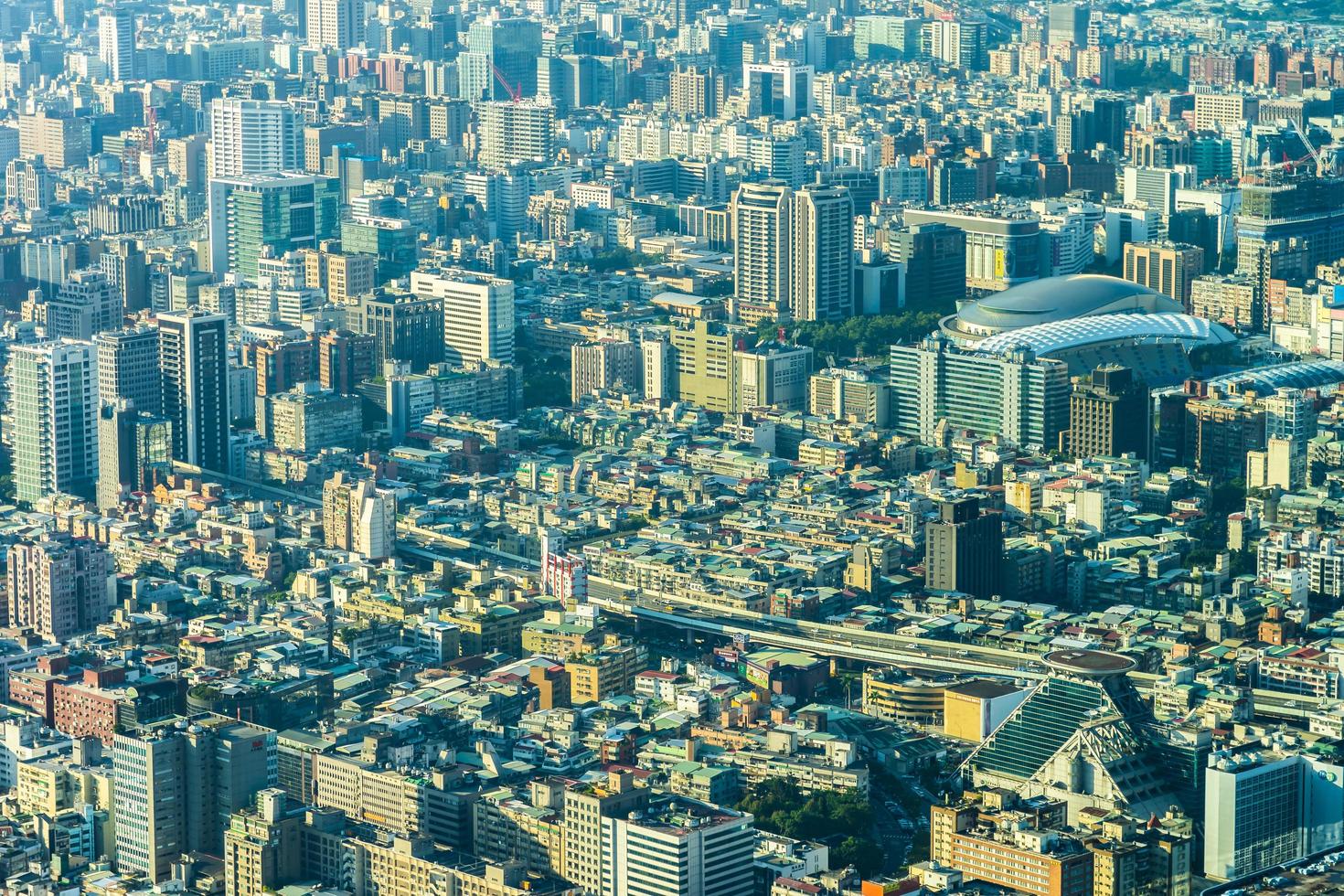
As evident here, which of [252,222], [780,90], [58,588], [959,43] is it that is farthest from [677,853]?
[959,43]

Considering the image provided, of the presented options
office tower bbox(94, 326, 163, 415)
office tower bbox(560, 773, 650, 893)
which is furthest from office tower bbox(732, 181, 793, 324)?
office tower bbox(560, 773, 650, 893)

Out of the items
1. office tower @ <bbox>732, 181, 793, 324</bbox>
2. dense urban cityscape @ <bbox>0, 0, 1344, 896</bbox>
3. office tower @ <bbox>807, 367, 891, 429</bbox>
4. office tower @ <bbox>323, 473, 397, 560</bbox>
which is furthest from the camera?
office tower @ <bbox>732, 181, 793, 324</bbox>

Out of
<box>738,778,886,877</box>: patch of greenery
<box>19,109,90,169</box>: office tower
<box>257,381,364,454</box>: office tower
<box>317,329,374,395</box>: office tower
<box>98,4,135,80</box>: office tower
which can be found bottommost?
<box>738,778,886,877</box>: patch of greenery

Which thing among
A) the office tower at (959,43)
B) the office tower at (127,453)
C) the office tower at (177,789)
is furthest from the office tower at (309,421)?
the office tower at (959,43)

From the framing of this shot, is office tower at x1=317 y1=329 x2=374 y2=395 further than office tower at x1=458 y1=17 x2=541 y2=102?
No

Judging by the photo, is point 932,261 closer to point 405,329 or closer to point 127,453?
point 405,329

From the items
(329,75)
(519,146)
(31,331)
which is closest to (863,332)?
(31,331)

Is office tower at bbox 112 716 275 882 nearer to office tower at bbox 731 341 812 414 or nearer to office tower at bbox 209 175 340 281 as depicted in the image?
office tower at bbox 731 341 812 414
